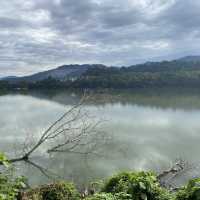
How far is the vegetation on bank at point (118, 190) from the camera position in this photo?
5.58m

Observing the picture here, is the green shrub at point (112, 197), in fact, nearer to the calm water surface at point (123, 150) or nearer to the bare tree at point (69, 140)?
the bare tree at point (69, 140)

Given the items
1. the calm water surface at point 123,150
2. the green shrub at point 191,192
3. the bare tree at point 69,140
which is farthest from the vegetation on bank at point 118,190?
the calm water surface at point 123,150

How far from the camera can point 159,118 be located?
3091 cm

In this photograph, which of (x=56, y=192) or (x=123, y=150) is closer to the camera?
(x=56, y=192)

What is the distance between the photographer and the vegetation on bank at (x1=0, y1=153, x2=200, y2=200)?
558 centimetres

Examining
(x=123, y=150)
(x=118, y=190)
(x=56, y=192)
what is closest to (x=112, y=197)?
(x=118, y=190)

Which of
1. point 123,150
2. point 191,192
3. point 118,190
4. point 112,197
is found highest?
point 191,192

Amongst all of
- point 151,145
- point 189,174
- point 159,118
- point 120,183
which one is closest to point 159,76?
point 159,118

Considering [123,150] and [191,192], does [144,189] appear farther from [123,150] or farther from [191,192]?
[123,150]

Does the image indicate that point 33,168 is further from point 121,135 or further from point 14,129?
point 14,129

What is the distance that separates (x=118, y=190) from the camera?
7.02 meters

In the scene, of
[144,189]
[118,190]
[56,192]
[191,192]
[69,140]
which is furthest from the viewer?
[69,140]

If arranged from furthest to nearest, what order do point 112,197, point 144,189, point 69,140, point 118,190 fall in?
point 69,140 < point 118,190 < point 144,189 < point 112,197

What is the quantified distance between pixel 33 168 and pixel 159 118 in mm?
19109
